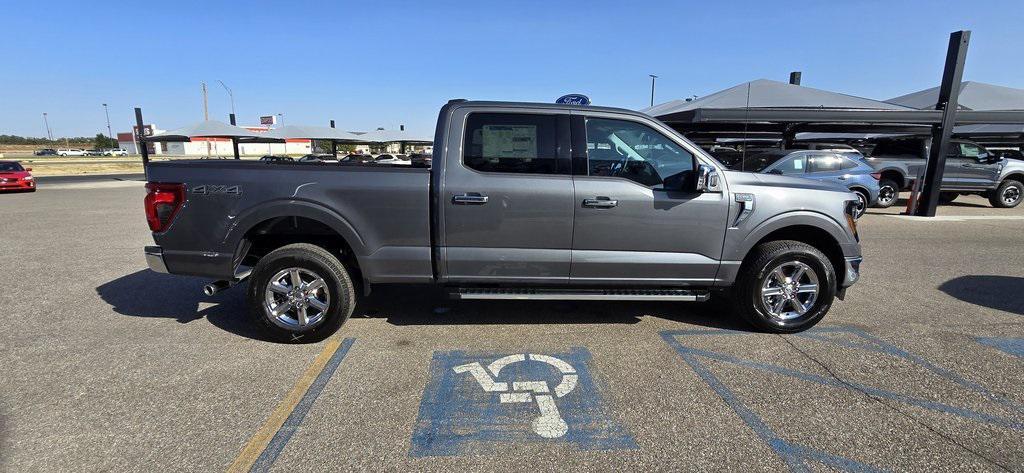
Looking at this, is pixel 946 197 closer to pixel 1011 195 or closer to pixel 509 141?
pixel 1011 195

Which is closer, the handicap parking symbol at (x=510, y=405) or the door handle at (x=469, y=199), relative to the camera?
the handicap parking symbol at (x=510, y=405)

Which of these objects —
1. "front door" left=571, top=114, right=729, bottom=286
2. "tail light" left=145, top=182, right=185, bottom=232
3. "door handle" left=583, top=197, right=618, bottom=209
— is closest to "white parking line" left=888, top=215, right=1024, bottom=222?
"front door" left=571, top=114, right=729, bottom=286

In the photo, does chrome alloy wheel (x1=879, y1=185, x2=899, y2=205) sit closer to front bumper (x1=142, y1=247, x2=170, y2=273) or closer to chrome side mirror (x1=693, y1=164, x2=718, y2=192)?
chrome side mirror (x1=693, y1=164, x2=718, y2=192)

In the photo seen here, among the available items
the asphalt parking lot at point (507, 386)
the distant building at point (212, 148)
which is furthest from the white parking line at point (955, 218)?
the distant building at point (212, 148)

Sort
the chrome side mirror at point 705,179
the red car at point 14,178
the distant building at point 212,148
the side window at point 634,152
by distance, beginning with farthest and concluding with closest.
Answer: the distant building at point 212,148 < the red car at point 14,178 < the side window at point 634,152 < the chrome side mirror at point 705,179

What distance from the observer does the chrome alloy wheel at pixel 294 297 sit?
12.8 ft

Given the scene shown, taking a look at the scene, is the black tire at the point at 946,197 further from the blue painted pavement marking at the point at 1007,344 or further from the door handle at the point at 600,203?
the door handle at the point at 600,203

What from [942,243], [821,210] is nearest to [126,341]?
[821,210]

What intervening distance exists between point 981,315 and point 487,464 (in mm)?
5221

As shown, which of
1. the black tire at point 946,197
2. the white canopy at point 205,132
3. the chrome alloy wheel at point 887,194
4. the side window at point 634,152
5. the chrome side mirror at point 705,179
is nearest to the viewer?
the chrome side mirror at point 705,179

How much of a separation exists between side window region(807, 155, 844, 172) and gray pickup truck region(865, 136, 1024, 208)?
2865mm

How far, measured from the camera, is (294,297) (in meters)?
3.90

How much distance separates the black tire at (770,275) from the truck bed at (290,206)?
2.72 meters

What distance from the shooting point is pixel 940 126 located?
36.6 ft
